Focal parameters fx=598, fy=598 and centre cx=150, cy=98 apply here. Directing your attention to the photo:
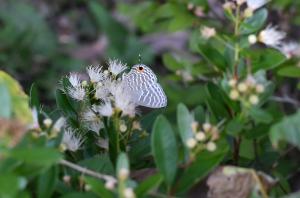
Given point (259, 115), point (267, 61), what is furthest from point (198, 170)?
point (267, 61)

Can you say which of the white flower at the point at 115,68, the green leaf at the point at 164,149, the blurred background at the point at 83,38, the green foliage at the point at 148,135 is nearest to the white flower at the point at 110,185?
the green foliage at the point at 148,135

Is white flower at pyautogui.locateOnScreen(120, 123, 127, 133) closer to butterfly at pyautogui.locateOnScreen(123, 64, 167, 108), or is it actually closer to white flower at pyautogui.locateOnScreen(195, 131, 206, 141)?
butterfly at pyautogui.locateOnScreen(123, 64, 167, 108)

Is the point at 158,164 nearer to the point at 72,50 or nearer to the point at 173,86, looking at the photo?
the point at 173,86

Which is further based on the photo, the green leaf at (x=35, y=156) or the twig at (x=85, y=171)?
the twig at (x=85, y=171)

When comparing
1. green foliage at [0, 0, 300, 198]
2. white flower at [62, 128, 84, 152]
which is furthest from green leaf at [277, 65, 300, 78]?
white flower at [62, 128, 84, 152]

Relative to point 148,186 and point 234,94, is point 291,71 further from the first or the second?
point 148,186

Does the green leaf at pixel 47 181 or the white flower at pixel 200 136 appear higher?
the white flower at pixel 200 136

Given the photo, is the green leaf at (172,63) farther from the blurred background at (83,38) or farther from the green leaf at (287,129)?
the green leaf at (287,129)

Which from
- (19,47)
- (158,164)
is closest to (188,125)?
(158,164)
